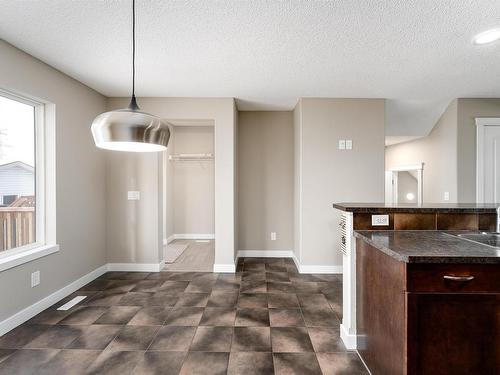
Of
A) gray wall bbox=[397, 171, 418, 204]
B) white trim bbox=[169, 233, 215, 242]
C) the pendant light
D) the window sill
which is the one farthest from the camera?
gray wall bbox=[397, 171, 418, 204]

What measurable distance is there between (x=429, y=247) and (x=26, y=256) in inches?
126

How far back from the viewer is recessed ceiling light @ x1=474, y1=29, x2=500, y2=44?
82.4 inches

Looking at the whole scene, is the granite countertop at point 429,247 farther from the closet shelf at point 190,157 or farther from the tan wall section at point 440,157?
the closet shelf at point 190,157

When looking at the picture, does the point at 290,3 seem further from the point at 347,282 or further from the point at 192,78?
the point at 347,282

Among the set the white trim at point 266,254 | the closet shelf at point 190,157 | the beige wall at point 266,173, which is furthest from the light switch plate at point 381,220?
the closet shelf at point 190,157

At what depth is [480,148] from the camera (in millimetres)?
3727

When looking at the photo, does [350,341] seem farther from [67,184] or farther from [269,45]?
[67,184]

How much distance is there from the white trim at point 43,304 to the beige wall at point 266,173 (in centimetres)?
227

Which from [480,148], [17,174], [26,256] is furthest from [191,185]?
[480,148]

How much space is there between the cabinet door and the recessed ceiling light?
2.14 m

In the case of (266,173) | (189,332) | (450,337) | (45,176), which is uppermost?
(266,173)

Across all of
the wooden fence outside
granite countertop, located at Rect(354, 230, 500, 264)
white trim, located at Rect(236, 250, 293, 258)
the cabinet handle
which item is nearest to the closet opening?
white trim, located at Rect(236, 250, 293, 258)

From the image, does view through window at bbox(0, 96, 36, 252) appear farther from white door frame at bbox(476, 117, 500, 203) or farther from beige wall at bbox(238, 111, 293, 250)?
white door frame at bbox(476, 117, 500, 203)

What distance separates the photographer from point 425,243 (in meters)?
1.49
